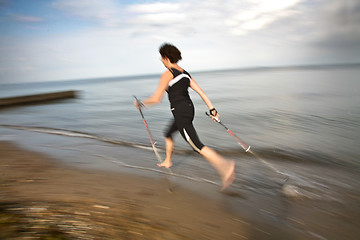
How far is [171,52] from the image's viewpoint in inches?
133

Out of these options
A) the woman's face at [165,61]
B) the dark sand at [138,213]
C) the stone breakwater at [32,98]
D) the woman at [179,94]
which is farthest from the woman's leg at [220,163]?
the stone breakwater at [32,98]

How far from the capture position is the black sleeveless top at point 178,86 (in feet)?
11.0

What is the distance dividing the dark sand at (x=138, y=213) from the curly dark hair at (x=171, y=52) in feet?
6.20

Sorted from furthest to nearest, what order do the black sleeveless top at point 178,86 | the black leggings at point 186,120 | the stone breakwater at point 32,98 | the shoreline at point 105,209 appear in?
the stone breakwater at point 32,98, the black leggings at point 186,120, the black sleeveless top at point 178,86, the shoreline at point 105,209

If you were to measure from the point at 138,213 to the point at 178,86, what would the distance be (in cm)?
169

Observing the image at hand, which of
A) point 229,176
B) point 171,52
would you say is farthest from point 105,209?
point 171,52

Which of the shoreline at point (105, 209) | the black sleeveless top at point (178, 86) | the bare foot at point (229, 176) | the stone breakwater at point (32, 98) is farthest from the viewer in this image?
the stone breakwater at point (32, 98)

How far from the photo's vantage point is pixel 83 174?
4141 mm

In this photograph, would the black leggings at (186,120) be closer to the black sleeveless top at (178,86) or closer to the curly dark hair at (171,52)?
the black sleeveless top at (178,86)

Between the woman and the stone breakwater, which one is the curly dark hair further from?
the stone breakwater

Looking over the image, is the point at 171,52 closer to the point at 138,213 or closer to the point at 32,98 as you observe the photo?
the point at 138,213

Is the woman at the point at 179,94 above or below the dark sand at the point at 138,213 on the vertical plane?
above

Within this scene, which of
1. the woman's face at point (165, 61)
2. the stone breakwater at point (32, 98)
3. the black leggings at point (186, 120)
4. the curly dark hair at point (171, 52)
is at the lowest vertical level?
the black leggings at point (186, 120)

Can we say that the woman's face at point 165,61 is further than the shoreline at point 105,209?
Yes
